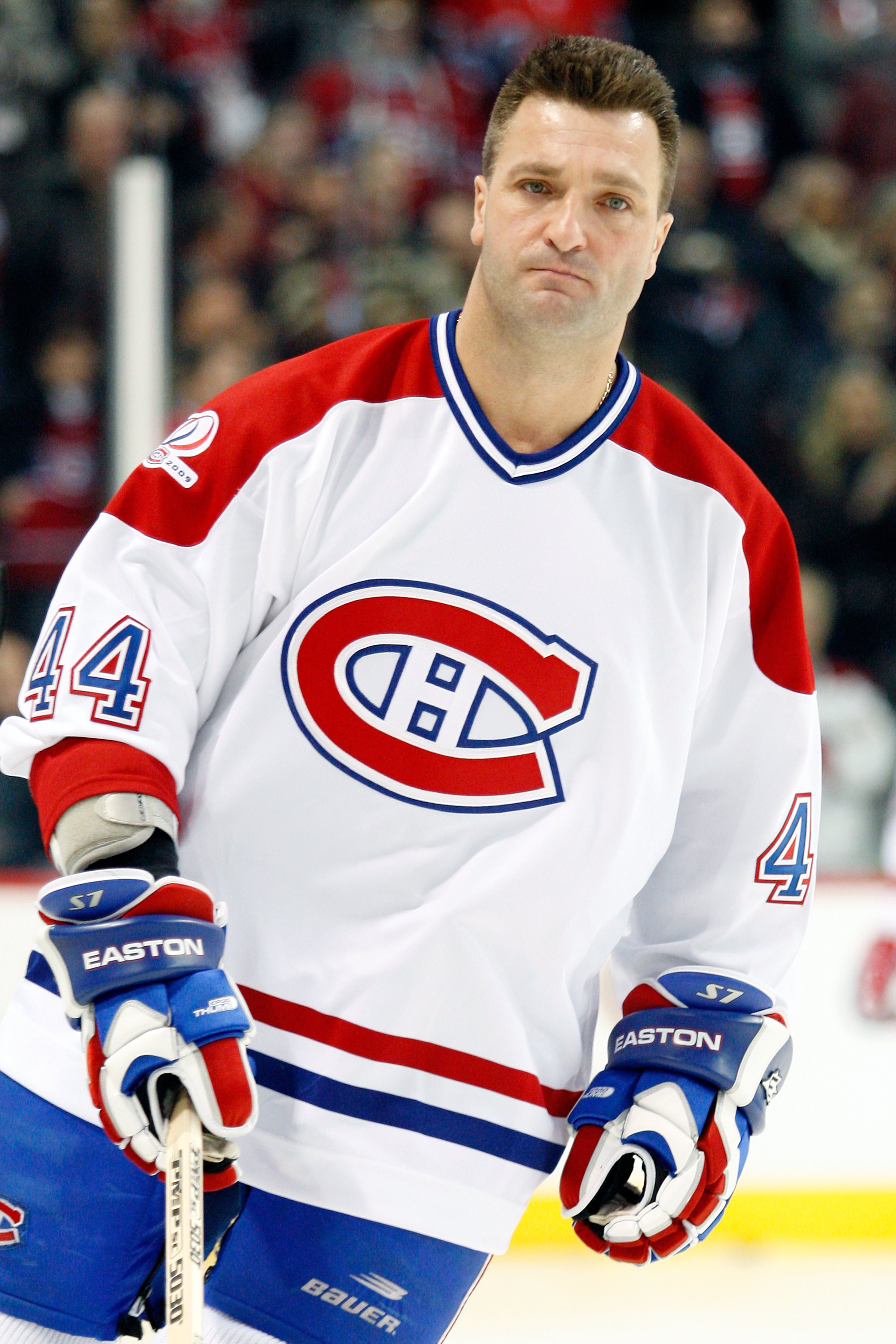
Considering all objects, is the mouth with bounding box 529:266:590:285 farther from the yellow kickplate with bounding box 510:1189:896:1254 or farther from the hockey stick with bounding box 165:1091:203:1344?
the yellow kickplate with bounding box 510:1189:896:1254

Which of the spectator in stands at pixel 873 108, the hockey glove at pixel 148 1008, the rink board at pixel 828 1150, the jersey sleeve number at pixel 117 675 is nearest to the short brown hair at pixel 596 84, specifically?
the jersey sleeve number at pixel 117 675

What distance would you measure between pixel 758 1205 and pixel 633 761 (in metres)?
1.90

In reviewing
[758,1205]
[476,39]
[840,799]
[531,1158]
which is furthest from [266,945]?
[476,39]

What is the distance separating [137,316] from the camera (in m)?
3.40

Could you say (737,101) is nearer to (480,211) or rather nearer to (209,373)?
(209,373)

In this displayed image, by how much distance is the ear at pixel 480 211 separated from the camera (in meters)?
1.30

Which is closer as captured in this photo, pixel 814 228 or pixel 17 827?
pixel 17 827

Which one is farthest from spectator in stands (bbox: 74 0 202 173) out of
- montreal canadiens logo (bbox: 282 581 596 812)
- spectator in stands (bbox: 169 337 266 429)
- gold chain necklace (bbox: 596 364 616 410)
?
montreal canadiens logo (bbox: 282 581 596 812)

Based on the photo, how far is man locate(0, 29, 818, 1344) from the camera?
4.04 feet

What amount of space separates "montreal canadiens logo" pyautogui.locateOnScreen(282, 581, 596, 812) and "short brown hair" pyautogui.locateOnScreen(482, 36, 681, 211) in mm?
372

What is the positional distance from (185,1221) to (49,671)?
420 millimetres

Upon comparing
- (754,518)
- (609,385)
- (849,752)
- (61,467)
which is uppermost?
(609,385)

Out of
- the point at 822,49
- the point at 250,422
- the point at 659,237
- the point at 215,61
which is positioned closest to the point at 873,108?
the point at 822,49

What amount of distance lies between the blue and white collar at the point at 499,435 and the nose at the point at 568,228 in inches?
5.3
